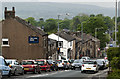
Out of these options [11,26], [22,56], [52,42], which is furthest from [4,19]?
[52,42]

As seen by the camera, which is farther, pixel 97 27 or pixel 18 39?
pixel 97 27

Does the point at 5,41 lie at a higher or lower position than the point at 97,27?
lower

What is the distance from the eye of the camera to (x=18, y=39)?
6775cm

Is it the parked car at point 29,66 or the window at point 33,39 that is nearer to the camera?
the parked car at point 29,66

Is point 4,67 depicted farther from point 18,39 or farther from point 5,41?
point 18,39

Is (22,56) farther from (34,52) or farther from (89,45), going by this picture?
(89,45)

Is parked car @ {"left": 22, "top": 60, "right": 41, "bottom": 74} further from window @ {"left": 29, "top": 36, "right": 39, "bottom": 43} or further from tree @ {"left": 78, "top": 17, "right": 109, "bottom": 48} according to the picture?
tree @ {"left": 78, "top": 17, "right": 109, "bottom": 48}

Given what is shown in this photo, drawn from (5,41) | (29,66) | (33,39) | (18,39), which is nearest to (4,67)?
(29,66)

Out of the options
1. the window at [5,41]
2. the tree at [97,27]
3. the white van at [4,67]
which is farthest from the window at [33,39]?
the tree at [97,27]

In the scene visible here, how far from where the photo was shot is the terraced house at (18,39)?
218ft

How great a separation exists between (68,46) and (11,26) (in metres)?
29.3

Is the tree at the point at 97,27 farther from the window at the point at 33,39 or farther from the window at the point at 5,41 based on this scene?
the window at the point at 5,41

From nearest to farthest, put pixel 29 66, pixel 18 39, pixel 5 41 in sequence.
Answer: pixel 29 66 → pixel 5 41 → pixel 18 39

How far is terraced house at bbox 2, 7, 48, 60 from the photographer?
66.6 metres
